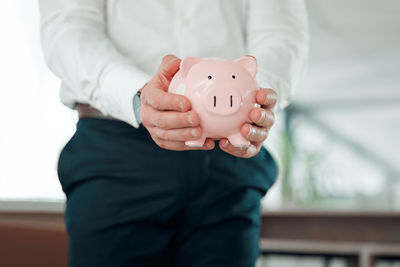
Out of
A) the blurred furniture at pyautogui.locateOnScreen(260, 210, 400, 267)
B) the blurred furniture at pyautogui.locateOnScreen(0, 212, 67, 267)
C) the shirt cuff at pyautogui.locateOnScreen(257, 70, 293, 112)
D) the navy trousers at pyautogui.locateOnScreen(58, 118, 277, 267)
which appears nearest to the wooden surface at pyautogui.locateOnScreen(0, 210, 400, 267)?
the blurred furniture at pyautogui.locateOnScreen(260, 210, 400, 267)

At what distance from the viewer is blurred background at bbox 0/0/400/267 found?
222 centimetres

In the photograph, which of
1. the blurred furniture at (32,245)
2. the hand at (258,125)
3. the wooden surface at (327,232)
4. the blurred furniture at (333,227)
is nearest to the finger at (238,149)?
the hand at (258,125)

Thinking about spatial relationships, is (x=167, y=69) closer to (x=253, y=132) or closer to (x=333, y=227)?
(x=253, y=132)

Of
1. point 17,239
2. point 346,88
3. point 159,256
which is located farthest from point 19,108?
point 346,88

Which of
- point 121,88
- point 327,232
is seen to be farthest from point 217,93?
point 327,232

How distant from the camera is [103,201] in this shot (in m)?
0.72

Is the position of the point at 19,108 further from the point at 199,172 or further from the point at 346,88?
the point at 346,88

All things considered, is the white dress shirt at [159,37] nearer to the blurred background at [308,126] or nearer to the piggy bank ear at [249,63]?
the piggy bank ear at [249,63]

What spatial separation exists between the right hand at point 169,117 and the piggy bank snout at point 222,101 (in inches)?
0.9

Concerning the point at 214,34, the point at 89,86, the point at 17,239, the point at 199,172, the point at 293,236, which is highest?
the point at 214,34

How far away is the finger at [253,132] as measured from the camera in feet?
1.91

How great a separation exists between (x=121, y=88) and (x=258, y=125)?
0.74 feet

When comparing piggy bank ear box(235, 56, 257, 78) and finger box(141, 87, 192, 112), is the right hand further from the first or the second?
piggy bank ear box(235, 56, 257, 78)

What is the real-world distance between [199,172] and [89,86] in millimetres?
234
